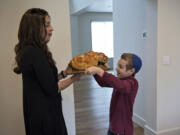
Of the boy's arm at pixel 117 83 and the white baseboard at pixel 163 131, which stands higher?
the boy's arm at pixel 117 83

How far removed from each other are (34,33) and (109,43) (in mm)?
7890

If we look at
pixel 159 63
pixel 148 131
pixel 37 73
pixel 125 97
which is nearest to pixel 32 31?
pixel 37 73

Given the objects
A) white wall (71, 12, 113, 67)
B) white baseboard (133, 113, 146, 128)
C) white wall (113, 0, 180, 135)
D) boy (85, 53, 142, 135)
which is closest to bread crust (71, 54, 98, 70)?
boy (85, 53, 142, 135)

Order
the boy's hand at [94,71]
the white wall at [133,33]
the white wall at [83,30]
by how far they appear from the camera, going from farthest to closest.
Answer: the white wall at [83,30] < the white wall at [133,33] < the boy's hand at [94,71]

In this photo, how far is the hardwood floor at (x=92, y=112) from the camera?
8.78 ft

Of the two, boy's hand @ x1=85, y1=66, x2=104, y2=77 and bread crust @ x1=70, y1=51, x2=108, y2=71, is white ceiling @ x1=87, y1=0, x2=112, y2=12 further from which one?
boy's hand @ x1=85, y1=66, x2=104, y2=77

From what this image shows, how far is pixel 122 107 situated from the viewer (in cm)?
138

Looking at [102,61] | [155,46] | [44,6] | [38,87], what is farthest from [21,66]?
[155,46]

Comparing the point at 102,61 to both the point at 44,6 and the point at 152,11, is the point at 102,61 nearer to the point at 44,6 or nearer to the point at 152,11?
the point at 44,6

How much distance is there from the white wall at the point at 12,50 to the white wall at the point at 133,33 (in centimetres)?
119

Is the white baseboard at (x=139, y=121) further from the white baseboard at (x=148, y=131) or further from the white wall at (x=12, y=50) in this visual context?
the white wall at (x=12, y=50)

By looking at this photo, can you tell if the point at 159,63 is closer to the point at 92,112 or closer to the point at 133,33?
the point at 133,33

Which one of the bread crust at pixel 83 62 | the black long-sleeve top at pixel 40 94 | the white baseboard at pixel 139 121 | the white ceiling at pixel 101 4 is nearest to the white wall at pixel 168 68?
the white baseboard at pixel 139 121

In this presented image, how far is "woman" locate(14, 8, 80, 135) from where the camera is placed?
1.03 metres
